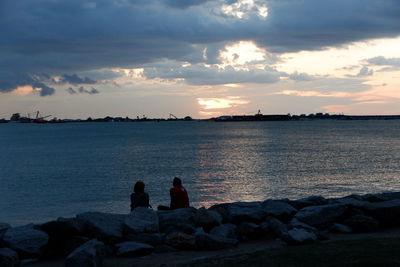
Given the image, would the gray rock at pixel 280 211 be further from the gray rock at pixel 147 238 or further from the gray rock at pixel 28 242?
the gray rock at pixel 28 242

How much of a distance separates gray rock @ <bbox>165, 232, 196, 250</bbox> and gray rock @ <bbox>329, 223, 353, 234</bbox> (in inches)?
146

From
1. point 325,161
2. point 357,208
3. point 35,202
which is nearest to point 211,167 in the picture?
point 325,161

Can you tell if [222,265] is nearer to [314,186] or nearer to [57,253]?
[57,253]

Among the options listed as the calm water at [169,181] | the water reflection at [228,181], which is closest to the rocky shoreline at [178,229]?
the calm water at [169,181]

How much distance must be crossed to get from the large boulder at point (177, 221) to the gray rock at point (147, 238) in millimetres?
790

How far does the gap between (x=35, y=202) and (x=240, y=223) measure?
1952cm

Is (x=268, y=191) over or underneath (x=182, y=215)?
underneath

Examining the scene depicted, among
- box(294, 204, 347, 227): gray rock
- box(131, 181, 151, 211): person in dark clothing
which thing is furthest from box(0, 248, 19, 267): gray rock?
box(294, 204, 347, 227): gray rock

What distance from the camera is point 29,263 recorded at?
33.8 ft

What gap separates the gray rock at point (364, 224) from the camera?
11984mm

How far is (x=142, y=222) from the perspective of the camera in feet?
38.4

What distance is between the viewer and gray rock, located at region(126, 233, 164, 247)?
1104cm

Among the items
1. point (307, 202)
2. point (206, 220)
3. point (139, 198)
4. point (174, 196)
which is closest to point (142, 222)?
point (206, 220)

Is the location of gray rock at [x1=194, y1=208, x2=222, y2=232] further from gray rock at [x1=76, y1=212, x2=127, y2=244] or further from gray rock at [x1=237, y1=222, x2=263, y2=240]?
gray rock at [x1=76, y1=212, x2=127, y2=244]
